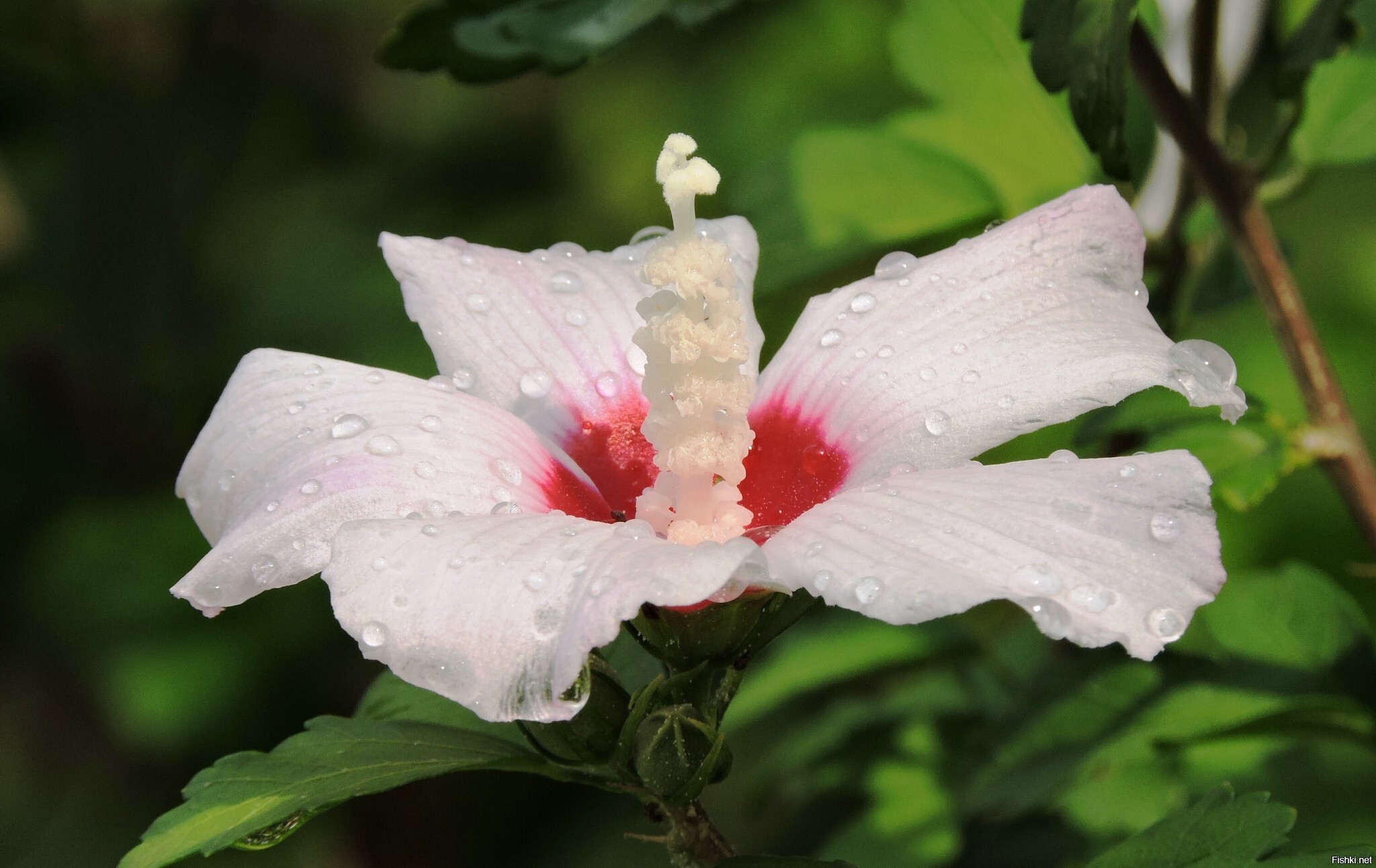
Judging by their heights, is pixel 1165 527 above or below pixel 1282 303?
above

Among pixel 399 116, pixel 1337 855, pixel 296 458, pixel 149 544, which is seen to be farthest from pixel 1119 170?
pixel 399 116

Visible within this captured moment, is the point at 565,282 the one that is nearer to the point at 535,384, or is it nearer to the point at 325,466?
the point at 535,384

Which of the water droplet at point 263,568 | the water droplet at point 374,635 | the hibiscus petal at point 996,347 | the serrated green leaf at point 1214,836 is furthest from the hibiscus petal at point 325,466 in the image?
the serrated green leaf at point 1214,836

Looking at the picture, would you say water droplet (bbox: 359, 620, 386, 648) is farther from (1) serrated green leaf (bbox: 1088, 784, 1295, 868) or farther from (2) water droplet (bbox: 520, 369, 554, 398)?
(1) serrated green leaf (bbox: 1088, 784, 1295, 868)

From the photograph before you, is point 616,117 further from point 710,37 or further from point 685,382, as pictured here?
point 685,382

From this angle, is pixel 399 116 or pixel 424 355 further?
pixel 399 116

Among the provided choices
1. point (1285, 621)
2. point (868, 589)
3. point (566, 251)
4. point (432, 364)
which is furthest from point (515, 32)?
point (432, 364)
